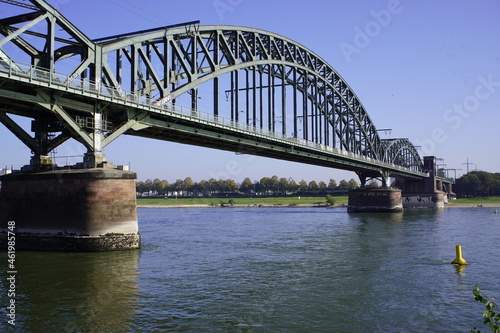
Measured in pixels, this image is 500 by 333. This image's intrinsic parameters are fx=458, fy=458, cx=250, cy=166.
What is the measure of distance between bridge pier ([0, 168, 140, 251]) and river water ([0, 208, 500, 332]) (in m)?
1.04

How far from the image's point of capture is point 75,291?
19438mm

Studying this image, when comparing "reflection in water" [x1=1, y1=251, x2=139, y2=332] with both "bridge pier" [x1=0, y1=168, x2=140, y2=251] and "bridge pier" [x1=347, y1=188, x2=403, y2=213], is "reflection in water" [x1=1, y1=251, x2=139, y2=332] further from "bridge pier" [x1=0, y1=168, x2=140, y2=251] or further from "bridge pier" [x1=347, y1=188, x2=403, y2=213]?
"bridge pier" [x1=347, y1=188, x2=403, y2=213]

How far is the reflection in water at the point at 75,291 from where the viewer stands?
1510 centimetres

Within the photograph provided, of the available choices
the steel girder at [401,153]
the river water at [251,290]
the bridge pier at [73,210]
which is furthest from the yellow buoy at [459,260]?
the steel girder at [401,153]

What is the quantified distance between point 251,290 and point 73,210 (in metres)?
14.7

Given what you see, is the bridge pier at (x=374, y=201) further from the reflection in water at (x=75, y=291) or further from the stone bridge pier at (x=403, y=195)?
the reflection in water at (x=75, y=291)

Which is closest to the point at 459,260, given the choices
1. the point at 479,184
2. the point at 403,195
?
the point at 403,195

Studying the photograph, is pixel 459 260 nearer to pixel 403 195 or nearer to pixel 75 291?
pixel 75 291

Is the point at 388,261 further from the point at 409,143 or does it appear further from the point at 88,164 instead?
the point at 409,143

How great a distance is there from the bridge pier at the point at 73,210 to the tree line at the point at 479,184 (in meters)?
166

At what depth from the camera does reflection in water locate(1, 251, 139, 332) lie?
15102mm

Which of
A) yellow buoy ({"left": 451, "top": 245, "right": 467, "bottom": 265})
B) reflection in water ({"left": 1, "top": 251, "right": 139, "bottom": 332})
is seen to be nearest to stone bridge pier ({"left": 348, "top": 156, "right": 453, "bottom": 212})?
yellow buoy ({"left": 451, "top": 245, "right": 467, "bottom": 265})

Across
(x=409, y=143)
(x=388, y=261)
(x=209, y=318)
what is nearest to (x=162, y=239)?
(x=388, y=261)

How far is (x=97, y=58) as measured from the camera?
33531 millimetres
